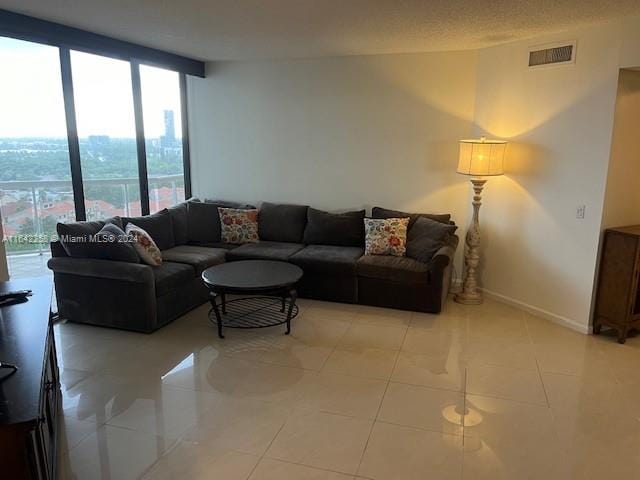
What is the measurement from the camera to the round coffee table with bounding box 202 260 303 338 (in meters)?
3.67

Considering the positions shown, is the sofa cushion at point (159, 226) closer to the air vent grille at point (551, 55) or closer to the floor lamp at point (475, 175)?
the floor lamp at point (475, 175)

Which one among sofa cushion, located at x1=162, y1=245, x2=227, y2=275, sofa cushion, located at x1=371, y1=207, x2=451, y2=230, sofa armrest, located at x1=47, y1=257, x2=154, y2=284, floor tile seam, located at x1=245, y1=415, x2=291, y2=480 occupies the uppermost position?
sofa cushion, located at x1=371, y1=207, x2=451, y2=230

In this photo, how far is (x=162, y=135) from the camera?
5516mm

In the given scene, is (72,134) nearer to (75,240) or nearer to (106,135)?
(106,135)

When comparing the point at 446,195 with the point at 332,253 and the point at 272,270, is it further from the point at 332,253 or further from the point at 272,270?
the point at 272,270

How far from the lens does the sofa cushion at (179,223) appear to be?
16.9 ft

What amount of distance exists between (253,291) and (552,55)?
3.20 m

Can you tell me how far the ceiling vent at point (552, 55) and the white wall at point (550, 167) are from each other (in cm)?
5

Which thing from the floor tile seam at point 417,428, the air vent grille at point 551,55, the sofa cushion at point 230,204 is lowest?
the floor tile seam at point 417,428

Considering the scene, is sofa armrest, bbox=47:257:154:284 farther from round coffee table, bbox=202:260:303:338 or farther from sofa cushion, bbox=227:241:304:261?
sofa cushion, bbox=227:241:304:261

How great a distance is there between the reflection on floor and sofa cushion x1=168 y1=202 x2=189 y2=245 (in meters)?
1.28

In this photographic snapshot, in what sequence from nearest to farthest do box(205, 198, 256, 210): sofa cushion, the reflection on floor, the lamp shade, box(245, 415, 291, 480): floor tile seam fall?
box(245, 415, 291, 480): floor tile seam < the lamp shade < the reflection on floor < box(205, 198, 256, 210): sofa cushion

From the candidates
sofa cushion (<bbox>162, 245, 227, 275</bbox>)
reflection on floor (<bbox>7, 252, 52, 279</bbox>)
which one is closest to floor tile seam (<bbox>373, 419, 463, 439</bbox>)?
sofa cushion (<bbox>162, 245, 227, 275</bbox>)

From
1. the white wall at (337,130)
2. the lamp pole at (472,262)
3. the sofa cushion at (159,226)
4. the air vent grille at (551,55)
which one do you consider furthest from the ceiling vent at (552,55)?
the sofa cushion at (159,226)
